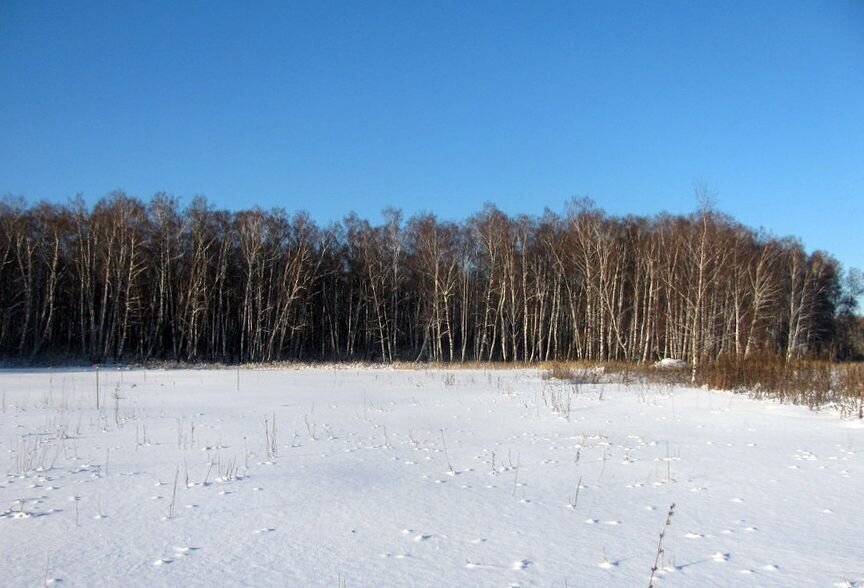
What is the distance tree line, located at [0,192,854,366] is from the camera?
36094 mm

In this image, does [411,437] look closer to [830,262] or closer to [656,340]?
[656,340]

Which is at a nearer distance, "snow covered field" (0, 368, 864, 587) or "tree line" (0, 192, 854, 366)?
"snow covered field" (0, 368, 864, 587)

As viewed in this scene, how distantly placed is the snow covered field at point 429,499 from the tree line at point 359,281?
25701mm

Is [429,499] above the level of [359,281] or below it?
below

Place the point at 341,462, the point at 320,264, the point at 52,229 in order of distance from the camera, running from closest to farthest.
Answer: the point at 341,462
the point at 52,229
the point at 320,264

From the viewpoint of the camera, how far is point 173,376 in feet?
77.4

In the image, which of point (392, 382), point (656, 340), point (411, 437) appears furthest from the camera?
point (656, 340)

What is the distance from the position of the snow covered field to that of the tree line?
1012 inches

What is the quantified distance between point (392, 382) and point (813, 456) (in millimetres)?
14637

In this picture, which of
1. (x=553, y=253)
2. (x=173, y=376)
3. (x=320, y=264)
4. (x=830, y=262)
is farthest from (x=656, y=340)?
(x=173, y=376)

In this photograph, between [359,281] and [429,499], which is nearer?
[429,499]

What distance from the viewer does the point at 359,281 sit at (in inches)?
1779

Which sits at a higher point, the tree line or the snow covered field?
the tree line

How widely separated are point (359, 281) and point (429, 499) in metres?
→ 39.8
